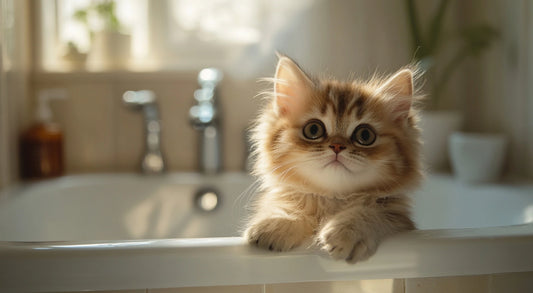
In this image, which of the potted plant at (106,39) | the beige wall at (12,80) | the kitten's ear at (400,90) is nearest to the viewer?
the kitten's ear at (400,90)

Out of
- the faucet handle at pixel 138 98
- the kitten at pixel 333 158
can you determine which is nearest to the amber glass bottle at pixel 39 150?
the faucet handle at pixel 138 98

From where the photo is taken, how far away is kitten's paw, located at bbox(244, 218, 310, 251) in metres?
0.80

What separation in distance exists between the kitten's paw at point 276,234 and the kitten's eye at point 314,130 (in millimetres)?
175

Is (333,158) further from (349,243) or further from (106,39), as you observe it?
(106,39)

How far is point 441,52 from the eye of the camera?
200cm

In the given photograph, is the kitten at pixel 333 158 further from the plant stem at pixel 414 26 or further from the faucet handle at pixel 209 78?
the plant stem at pixel 414 26

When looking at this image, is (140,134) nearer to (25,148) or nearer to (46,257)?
(25,148)

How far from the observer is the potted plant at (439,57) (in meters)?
1.77

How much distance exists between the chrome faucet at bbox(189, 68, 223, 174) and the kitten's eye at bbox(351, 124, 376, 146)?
872 millimetres

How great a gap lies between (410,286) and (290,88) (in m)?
0.44

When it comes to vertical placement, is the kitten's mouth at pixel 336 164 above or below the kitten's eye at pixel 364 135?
below

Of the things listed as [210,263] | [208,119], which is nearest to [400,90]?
[210,263]

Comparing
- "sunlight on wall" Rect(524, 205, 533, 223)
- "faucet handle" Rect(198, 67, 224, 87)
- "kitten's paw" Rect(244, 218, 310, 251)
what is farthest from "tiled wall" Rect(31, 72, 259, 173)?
"kitten's paw" Rect(244, 218, 310, 251)

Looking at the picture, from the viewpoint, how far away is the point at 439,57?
6.55ft
